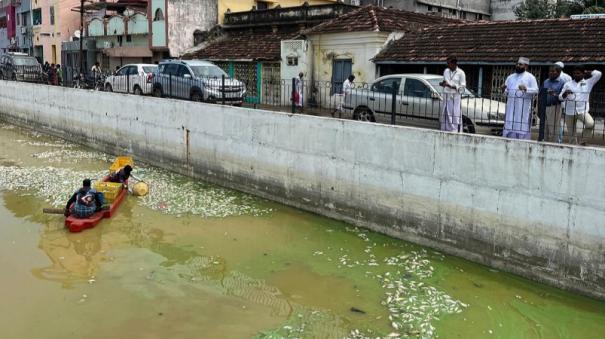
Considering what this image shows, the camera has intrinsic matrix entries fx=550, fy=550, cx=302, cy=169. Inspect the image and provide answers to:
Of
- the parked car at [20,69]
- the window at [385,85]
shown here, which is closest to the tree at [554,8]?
the window at [385,85]

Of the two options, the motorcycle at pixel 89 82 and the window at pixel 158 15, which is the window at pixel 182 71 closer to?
the motorcycle at pixel 89 82

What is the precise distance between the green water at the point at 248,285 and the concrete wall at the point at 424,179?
1.19 ft

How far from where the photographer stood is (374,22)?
1955cm

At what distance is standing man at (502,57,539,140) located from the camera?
9.49 metres

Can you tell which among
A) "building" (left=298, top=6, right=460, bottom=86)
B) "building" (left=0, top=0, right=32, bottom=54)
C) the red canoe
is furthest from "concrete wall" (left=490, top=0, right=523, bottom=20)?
"building" (left=0, top=0, right=32, bottom=54)

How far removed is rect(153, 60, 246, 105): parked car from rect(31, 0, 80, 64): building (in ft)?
77.0

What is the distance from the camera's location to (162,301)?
7.70 meters

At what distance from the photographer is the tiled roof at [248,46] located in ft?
79.2

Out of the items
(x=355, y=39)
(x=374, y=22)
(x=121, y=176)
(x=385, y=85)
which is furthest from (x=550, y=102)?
(x=355, y=39)

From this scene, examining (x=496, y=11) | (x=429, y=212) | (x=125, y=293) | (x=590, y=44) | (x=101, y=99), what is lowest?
(x=125, y=293)

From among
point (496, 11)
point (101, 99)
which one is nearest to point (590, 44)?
point (101, 99)

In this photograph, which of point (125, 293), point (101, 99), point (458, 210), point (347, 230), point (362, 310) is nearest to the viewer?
point (362, 310)

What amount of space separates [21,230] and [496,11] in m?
29.2

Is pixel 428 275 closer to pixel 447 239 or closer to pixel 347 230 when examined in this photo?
pixel 447 239
